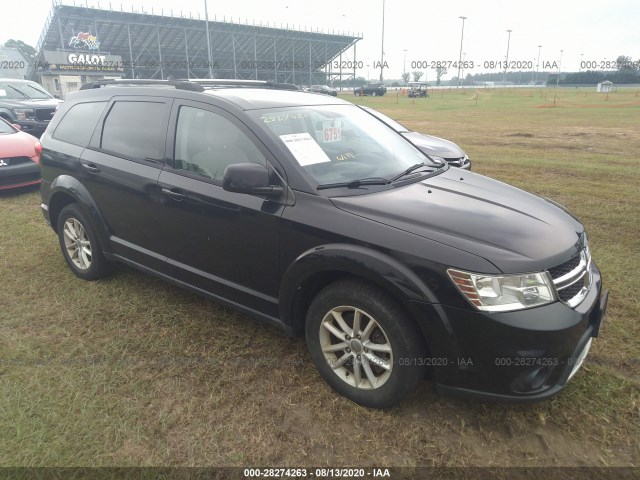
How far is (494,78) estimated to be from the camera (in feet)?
365

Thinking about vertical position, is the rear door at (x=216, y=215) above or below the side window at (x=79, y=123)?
below

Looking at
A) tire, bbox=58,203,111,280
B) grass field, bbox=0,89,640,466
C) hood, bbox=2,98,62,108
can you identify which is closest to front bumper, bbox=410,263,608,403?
grass field, bbox=0,89,640,466

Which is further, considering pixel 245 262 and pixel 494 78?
pixel 494 78

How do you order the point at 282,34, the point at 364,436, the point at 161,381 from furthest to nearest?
the point at 282,34 → the point at 161,381 → the point at 364,436

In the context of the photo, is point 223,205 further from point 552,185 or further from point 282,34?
point 282,34

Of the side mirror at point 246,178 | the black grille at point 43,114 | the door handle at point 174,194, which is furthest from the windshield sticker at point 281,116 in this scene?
the black grille at point 43,114

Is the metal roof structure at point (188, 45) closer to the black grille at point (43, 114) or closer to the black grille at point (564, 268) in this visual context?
the black grille at point (43, 114)

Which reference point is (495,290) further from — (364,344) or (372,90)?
(372,90)

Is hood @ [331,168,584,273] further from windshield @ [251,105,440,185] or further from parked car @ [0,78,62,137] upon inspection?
parked car @ [0,78,62,137]

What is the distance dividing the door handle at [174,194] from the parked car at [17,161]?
517cm

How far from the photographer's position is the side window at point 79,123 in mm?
4035

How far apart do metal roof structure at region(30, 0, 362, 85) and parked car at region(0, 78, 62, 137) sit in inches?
1528

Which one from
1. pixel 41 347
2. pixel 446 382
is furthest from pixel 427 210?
pixel 41 347

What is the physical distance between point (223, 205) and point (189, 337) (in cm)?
110
